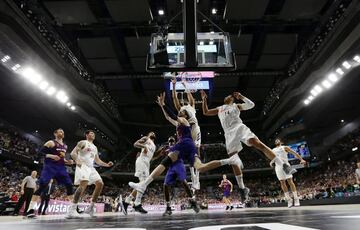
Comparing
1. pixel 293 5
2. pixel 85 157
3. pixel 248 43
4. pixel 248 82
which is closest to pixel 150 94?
pixel 248 82

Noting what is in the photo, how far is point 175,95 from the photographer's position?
324 inches

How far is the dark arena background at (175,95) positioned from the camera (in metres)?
7.39

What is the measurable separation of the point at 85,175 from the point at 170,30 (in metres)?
10.3

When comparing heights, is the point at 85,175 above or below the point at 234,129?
below

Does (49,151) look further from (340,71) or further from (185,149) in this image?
(340,71)

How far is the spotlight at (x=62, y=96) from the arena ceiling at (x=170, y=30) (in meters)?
2.38

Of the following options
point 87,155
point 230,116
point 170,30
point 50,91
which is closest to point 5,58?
point 50,91

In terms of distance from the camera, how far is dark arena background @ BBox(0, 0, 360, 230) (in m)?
7.39

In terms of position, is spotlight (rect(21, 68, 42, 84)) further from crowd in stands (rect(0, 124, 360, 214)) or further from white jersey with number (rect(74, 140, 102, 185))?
white jersey with number (rect(74, 140, 102, 185))

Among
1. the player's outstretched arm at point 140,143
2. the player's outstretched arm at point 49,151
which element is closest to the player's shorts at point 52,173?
the player's outstretched arm at point 49,151

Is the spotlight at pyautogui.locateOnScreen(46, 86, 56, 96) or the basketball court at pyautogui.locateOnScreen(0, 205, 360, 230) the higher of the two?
the spotlight at pyautogui.locateOnScreen(46, 86, 56, 96)

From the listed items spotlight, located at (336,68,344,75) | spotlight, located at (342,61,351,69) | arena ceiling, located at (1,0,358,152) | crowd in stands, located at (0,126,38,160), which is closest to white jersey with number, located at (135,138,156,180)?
arena ceiling, located at (1,0,358,152)

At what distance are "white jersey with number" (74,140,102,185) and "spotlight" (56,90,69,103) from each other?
1403cm

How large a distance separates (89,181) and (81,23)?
10.9m
